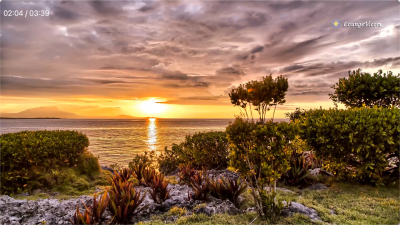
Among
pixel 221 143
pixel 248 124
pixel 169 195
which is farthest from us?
pixel 221 143

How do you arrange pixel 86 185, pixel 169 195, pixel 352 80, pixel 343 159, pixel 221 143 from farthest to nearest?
pixel 221 143, pixel 352 80, pixel 86 185, pixel 343 159, pixel 169 195

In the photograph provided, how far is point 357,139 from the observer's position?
6.37 metres

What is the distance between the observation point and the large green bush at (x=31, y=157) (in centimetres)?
677

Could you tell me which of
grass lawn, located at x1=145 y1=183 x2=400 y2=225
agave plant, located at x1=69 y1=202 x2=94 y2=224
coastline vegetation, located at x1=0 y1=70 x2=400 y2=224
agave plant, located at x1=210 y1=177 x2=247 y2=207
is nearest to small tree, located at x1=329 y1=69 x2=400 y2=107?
coastline vegetation, located at x1=0 y1=70 x2=400 y2=224

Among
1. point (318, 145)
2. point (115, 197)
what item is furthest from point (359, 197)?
point (115, 197)

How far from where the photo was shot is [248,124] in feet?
15.4

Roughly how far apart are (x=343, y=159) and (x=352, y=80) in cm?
350

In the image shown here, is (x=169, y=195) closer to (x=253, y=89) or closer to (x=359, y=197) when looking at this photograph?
(x=253, y=89)

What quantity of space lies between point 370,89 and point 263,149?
6378mm

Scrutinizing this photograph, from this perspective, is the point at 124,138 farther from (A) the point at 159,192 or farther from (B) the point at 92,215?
(B) the point at 92,215

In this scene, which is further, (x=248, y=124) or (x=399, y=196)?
(x=399, y=196)

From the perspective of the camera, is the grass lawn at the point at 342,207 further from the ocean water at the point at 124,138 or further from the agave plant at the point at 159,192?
the ocean water at the point at 124,138

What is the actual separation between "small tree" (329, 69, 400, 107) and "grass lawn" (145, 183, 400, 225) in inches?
128

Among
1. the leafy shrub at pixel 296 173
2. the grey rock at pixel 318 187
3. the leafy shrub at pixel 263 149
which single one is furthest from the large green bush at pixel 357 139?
the leafy shrub at pixel 263 149
